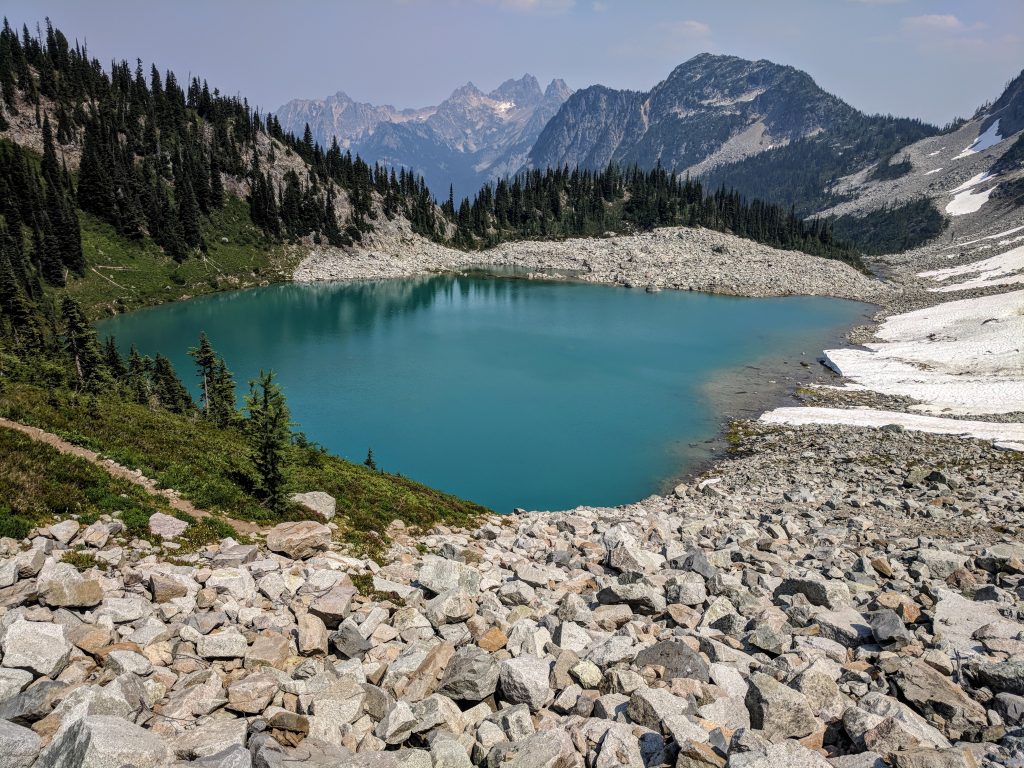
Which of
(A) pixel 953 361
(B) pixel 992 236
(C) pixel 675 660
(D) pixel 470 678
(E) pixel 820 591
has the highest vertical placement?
(B) pixel 992 236

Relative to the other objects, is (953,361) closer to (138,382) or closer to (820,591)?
(820,591)

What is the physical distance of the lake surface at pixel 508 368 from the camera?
38750 mm

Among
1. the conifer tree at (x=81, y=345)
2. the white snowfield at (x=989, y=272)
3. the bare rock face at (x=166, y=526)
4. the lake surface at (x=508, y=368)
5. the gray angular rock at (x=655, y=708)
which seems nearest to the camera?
the gray angular rock at (x=655, y=708)

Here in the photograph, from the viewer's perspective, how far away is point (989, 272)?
119 m

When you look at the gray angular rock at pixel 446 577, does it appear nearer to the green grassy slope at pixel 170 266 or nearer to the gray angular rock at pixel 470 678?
the gray angular rock at pixel 470 678

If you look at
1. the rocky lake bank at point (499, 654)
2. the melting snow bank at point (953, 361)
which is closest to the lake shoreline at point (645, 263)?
the melting snow bank at point (953, 361)

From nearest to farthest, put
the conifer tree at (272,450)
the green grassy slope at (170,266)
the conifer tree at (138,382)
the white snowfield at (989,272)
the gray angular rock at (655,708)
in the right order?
the gray angular rock at (655,708) → the conifer tree at (272,450) → the conifer tree at (138,382) → the green grassy slope at (170,266) → the white snowfield at (989,272)

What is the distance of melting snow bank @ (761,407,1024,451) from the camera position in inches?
1415

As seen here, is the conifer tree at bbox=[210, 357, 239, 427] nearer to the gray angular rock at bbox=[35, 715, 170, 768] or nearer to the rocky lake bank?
the rocky lake bank

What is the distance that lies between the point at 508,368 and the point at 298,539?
49988mm

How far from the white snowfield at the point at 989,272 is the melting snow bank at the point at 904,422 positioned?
3446 inches

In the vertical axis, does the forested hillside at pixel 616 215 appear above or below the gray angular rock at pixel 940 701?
above

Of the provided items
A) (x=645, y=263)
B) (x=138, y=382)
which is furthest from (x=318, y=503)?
(x=645, y=263)

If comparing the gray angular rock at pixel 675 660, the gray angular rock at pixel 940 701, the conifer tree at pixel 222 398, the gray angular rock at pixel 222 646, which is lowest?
the conifer tree at pixel 222 398
